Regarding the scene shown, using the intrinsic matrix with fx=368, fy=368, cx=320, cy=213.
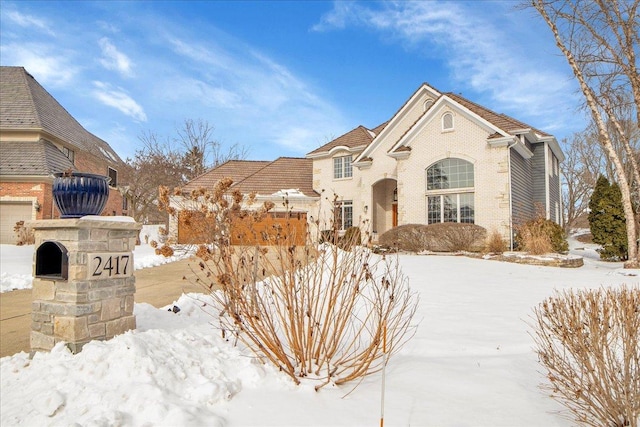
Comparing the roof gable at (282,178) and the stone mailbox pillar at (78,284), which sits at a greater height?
the roof gable at (282,178)

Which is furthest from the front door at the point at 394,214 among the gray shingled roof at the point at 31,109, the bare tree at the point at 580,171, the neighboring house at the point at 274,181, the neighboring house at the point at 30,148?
the bare tree at the point at 580,171

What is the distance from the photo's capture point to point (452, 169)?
15.5 meters

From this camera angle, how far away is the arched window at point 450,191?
15145mm

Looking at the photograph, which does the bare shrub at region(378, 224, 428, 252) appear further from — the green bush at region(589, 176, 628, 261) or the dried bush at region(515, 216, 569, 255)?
the green bush at region(589, 176, 628, 261)

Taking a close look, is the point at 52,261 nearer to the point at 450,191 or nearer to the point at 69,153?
the point at 450,191

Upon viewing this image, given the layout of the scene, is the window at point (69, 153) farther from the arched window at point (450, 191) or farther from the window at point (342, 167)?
the arched window at point (450, 191)

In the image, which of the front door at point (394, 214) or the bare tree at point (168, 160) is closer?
the front door at point (394, 214)

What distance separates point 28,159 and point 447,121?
2001 cm

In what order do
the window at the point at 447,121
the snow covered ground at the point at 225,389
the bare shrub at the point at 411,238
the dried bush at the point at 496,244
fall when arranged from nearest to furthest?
the snow covered ground at the point at 225,389 → the dried bush at the point at 496,244 → the bare shrub at the point at 411,238 → the window at the point at 447,121

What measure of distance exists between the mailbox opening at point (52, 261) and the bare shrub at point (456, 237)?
1249cm

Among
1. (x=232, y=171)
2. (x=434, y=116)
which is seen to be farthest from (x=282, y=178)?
(x=434, y=116)

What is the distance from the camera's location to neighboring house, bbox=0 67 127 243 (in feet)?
57.8

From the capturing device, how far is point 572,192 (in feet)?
109

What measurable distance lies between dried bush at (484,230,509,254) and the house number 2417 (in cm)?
1276
